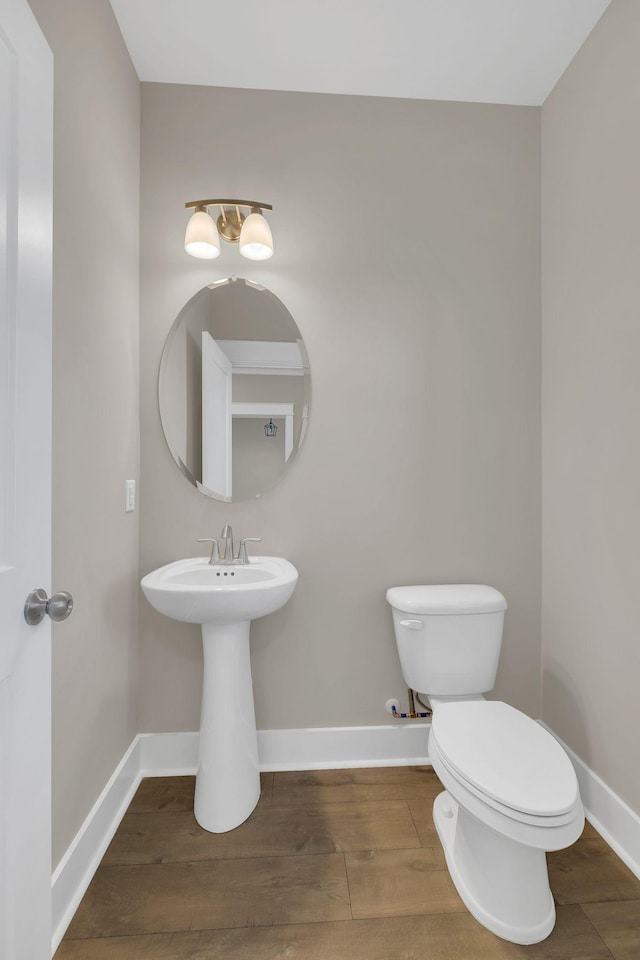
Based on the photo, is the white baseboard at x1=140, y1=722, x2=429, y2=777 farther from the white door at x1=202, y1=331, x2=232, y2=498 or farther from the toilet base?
the white door at x1=202, y1=331, x2=232, y2=498

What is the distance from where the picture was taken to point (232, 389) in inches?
79.6

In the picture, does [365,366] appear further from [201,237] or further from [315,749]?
[315,749]

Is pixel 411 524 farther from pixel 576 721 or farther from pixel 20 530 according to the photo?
pixel 20 530

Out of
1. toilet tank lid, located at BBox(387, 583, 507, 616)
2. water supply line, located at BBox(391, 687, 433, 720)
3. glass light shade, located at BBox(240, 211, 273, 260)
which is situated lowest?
water supply line, located at BBox(391, 687, 433, 720)

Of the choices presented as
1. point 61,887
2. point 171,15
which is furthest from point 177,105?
point 61,887

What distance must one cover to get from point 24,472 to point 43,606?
24cm

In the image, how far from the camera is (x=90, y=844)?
1490mm

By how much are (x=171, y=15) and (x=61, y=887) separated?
2.52m

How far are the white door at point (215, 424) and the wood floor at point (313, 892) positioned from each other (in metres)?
1.12

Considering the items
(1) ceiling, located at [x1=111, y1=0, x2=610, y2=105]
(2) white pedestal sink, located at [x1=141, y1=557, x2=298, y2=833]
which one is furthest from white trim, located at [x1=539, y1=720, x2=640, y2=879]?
(1) ceiling, located at [x1=111, y1=0, x2=610, y2=105]

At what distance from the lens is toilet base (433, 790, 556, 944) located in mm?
1297

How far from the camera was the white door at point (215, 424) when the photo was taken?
2004 millimetres

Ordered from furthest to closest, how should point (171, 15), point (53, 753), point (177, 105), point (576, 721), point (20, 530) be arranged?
point (177, 105)
point (576, 721)
point (171, 15)
point (53, 753)
point (20, 530)

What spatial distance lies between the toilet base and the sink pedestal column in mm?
724
